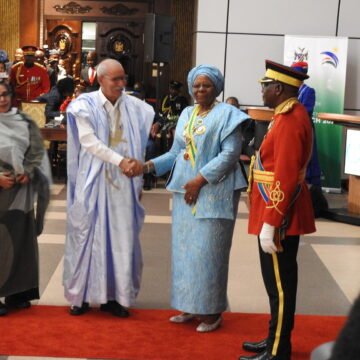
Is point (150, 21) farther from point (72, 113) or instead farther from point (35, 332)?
point (35, 332)

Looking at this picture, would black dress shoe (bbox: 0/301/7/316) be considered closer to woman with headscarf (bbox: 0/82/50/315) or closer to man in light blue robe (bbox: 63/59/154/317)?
woman with headscarf (bbox: 0/82/50/315)

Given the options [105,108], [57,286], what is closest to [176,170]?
[105,108]

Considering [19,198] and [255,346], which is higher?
[19,198]

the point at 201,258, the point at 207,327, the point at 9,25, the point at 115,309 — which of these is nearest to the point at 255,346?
the point at 207,327

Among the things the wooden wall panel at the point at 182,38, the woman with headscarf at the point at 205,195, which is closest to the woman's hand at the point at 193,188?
the woman with headscarf at the point at 205,195

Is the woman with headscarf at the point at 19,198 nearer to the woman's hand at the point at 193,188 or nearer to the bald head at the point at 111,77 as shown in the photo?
the bald head at the point at 111,77

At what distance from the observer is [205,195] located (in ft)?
11.0

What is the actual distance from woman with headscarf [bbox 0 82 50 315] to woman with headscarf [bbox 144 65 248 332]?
739 mm

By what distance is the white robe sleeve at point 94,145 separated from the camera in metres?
3.52

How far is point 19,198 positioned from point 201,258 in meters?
1.01

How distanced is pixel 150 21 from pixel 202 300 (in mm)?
5390

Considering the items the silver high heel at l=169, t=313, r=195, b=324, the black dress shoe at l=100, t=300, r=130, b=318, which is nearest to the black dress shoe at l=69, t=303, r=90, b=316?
the black dress shoe at l=100, t=300, r=130, b=318

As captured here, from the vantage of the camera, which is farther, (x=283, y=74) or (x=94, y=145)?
(x=94, y=145)

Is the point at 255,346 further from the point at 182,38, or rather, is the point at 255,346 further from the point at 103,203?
the point at 182,38
